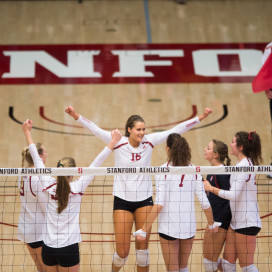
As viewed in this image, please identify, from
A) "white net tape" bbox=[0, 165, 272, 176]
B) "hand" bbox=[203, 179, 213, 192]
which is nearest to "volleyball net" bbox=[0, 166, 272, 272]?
"white net tape" bbox=[0, 165, 272, 176]

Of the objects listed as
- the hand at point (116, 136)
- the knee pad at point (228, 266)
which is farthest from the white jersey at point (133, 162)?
the knee pad at point (228, 266)

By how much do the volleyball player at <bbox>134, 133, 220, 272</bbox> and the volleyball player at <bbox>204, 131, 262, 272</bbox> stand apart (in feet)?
0.94

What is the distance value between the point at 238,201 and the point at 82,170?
2.07 metres

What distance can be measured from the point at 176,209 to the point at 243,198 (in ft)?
2.96

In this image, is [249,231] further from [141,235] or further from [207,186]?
[141,235]

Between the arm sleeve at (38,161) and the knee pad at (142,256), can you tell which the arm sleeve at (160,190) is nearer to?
the knee pad at (142,256)

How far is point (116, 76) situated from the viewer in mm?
15328

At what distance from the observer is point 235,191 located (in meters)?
7.45

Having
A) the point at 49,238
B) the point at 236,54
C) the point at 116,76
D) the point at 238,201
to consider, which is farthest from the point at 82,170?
the point at 236,54

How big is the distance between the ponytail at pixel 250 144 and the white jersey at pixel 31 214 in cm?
276

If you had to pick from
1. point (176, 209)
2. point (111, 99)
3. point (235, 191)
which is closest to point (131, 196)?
point (176, 209)

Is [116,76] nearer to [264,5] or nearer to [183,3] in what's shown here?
[183,3]

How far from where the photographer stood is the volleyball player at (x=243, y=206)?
294 inches

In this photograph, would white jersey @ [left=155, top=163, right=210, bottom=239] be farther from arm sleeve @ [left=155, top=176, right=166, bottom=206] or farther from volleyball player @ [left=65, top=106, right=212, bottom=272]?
volleyball player @ [left=65, top=106, right=212, bottom=272]
